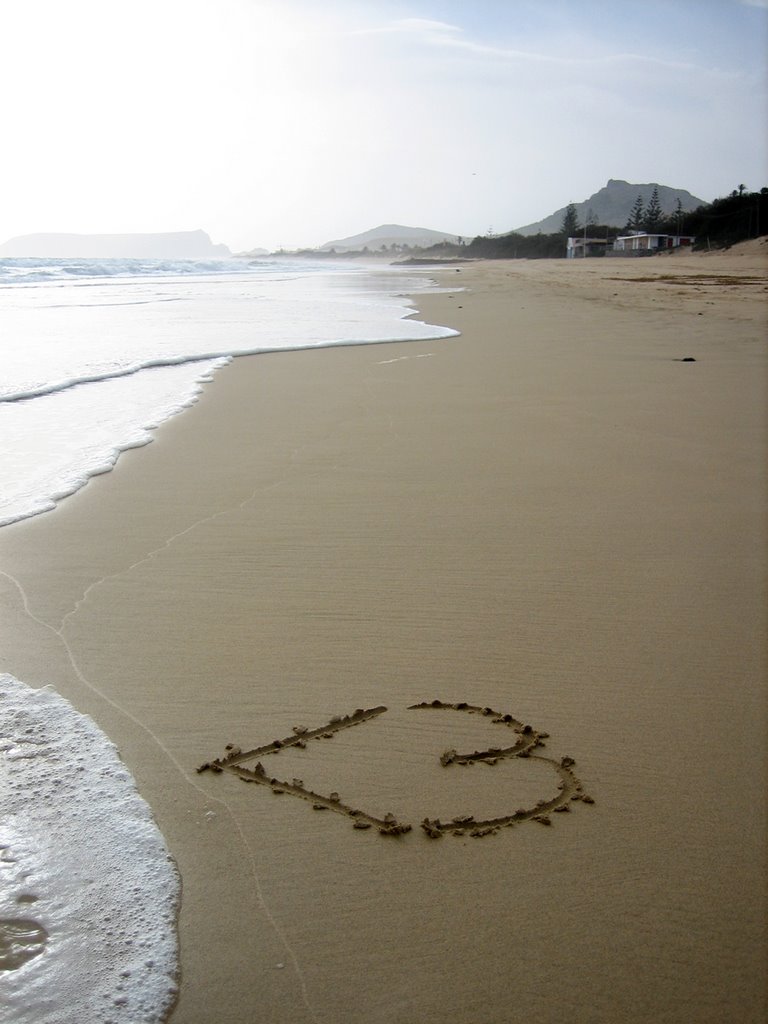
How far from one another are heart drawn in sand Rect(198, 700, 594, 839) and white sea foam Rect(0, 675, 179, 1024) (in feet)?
0.81

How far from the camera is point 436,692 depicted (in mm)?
2199

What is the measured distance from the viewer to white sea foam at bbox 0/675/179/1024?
134cm

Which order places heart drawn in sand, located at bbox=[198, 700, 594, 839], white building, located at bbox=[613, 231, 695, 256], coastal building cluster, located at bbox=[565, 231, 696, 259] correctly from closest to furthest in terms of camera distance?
heart drawn in sand, located at bbox=[198, 700, 594, 839] → white building, located at bbox=[613, 231, 695, 256] → coastal building cluster, located at bbox=[565, 231, 696, 259]

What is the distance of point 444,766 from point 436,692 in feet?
0.98

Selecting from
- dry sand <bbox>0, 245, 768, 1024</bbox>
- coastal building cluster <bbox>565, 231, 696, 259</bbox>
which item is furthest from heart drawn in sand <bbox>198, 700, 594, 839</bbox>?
coastal building cluster <bbox>565, 231, 696, 259</bbox>

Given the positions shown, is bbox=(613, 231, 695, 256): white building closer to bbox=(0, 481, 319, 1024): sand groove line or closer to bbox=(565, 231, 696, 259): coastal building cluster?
bbox=(565, 231, 696, 259): coastal building cluster

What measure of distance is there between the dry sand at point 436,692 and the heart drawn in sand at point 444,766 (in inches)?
0.8

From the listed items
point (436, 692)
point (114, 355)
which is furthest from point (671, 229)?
point (436, 692)

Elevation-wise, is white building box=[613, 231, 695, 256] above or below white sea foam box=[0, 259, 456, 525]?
above

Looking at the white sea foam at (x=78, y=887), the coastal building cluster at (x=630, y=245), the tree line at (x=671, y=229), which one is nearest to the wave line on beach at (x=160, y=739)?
the white sea foam at (x=78, y=887)

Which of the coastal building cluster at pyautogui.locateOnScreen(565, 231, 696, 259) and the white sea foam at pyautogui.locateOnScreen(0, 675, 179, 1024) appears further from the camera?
the coastal building cluster at pyautogui.locateOnScreen(565, 231, 696, 259)

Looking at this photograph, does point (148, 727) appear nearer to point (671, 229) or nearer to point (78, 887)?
point (78, 887)

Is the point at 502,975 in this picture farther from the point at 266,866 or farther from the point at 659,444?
the point at 659,444

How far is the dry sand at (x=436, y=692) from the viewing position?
1404mm
